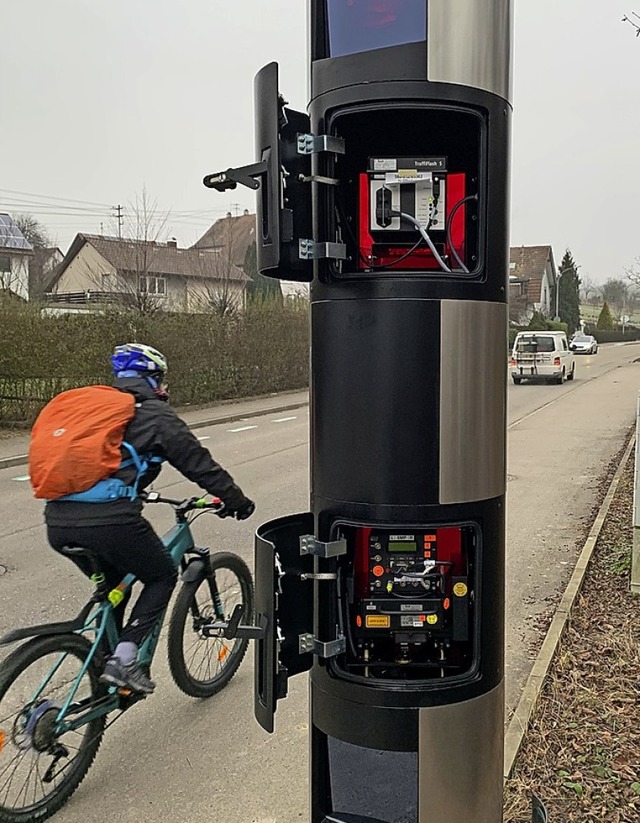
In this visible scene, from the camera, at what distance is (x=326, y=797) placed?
2.51 metres

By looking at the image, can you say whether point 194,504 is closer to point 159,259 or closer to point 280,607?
point 280,607

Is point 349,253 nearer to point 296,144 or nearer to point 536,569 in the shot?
point 296,144

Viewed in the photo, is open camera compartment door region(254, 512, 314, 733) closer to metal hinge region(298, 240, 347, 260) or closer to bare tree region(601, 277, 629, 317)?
metal hinge region(298, 240, 347, 260)

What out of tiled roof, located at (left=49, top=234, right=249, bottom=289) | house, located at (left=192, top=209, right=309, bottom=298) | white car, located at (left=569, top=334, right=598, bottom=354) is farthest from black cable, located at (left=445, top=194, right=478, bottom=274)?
white car, located at (left=569, top=334, right=598, bottom=354)

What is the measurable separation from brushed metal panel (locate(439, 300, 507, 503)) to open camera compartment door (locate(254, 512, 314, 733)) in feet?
1.49

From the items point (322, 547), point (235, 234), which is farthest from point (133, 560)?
point (235, 234)

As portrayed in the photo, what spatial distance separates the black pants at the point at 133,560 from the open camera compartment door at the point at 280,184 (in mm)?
1630

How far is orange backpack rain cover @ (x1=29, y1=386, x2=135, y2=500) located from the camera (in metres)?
3.36

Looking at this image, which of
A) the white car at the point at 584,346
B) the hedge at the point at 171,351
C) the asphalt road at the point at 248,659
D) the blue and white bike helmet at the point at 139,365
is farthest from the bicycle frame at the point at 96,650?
the white car at the point at 584,346

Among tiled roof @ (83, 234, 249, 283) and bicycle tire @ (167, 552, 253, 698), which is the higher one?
tiled roof @ (83, 234, 249, 283)

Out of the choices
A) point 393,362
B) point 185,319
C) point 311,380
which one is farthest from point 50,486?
point 185,319

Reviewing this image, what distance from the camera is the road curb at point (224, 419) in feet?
42.7

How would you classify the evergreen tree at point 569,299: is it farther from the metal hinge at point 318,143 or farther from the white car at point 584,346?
the metal hinge at point 318,143

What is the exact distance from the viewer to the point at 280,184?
2221 millimetres
